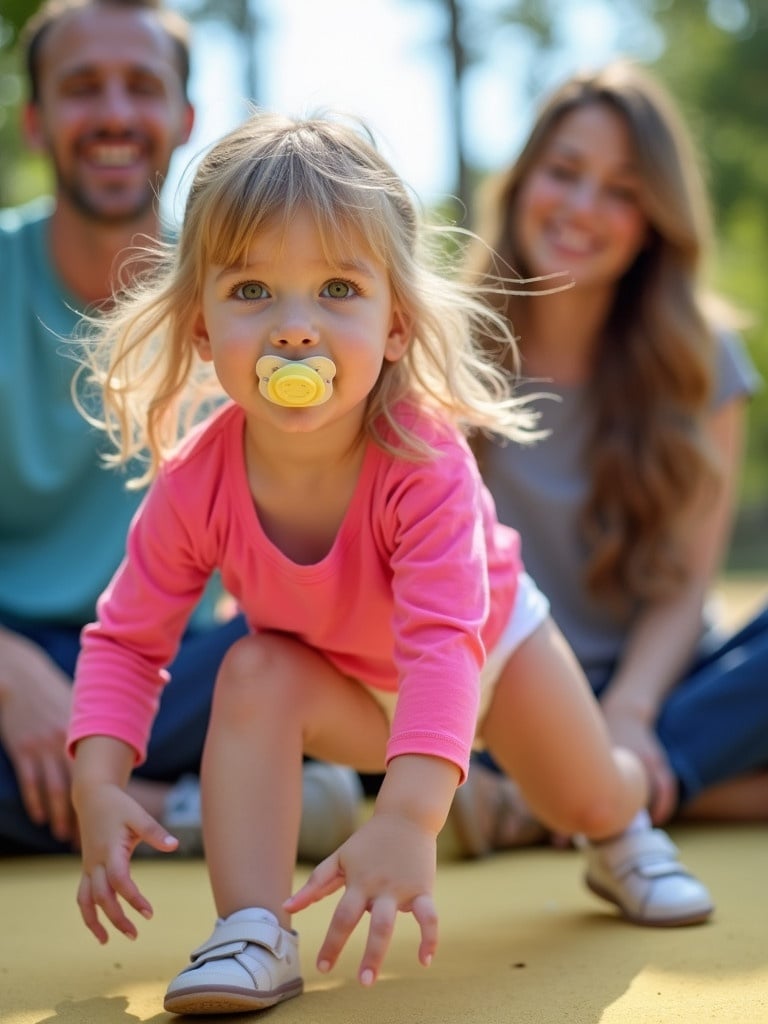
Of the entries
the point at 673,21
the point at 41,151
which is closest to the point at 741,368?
the point at 41,151

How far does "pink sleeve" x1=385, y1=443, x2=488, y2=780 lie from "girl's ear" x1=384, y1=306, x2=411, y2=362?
0.14 m

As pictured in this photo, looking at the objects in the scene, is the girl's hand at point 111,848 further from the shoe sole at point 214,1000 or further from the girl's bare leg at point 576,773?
the girl's bare leg at point 576,773

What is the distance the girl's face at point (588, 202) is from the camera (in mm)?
2770

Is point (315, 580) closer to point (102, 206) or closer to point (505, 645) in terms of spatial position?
point (505, 645)

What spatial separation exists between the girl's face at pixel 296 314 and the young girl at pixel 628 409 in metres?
1.23

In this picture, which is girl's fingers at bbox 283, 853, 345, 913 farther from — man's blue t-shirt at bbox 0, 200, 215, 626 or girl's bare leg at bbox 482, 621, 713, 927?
man's blue t-shirt at bbox 0, 200, 215, 626

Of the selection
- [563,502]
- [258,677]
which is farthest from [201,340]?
[563,502]

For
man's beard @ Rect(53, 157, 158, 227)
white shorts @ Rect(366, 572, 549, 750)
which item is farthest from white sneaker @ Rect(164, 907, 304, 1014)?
man's beard @ Rect(53, 157, 158, 227)

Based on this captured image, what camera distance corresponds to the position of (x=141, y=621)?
5.43 feet

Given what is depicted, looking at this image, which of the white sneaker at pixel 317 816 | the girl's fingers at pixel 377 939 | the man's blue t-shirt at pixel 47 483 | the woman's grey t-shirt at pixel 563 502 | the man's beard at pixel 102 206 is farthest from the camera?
the man's beard at pixel 102 206

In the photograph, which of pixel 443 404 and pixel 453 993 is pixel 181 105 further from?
pixel 453 993

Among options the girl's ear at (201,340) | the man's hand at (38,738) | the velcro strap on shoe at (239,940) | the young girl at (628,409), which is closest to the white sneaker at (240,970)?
the velcro strap on shoe at (239,940)

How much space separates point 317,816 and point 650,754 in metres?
0.62

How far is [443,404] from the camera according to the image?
1.73 m
